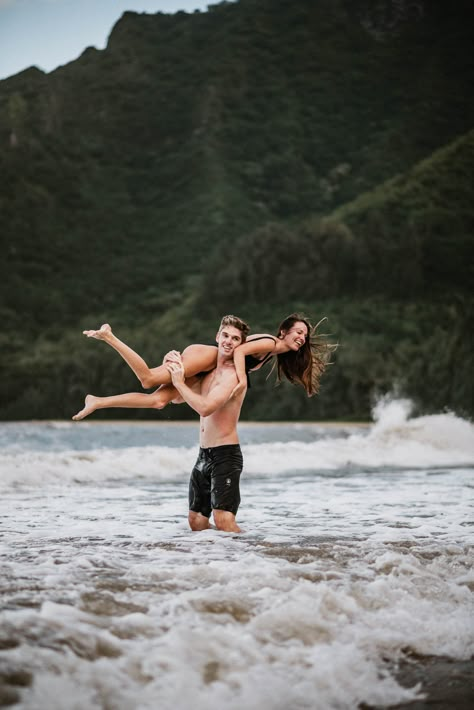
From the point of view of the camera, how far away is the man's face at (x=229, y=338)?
5703 millimetres

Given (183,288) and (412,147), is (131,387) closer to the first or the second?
(183,288)

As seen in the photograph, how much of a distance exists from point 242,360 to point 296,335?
549 millimetres

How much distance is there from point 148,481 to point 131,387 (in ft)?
111

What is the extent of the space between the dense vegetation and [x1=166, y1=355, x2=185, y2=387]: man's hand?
25702 millimetres

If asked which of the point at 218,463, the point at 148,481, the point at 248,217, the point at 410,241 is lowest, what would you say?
the point at 148,481

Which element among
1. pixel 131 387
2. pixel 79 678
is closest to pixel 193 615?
pixel 79 678

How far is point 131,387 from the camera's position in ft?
147

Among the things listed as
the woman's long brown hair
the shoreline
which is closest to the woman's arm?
the woman's long brown hair

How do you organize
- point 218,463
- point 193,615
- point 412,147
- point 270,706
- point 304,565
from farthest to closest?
point 412,147, point 218,463, point 304,565, point 193,615, point 270,706

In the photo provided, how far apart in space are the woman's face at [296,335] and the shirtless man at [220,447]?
33 cm

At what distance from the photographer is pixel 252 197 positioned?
74.2 meters

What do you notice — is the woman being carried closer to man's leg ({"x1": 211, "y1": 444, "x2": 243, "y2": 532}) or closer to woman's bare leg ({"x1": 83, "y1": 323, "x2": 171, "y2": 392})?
woman's bare leg ({"x1": 83, "y1": 323, "x2": 171, "y2": 392})

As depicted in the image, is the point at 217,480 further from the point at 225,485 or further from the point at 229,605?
the point at 229,605

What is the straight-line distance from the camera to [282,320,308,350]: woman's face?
19.4 feet
